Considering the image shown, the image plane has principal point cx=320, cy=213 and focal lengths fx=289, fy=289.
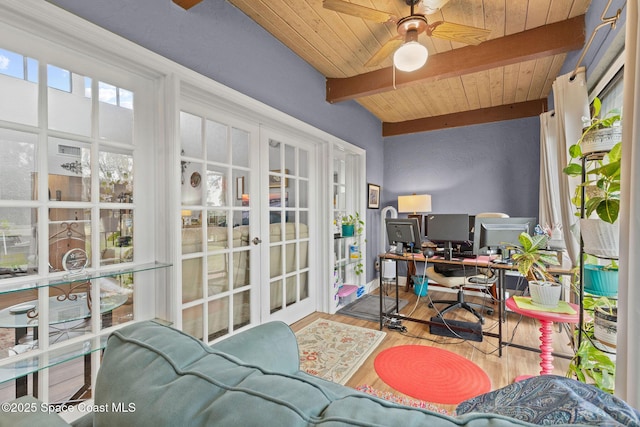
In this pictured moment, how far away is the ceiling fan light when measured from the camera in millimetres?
1926

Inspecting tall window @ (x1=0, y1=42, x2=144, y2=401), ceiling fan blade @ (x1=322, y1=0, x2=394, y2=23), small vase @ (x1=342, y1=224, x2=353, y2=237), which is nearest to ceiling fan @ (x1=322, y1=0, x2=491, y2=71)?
ceiling fan blade @ (x1=322, y1=0, x2=394, y2=23)

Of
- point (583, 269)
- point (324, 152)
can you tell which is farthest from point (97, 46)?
point (583, 269)

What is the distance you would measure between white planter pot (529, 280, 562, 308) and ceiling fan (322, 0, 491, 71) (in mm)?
1675

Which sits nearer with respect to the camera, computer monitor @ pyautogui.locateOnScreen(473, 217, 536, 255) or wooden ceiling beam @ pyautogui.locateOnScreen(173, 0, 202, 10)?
wooden ceiling beam @ pyautogui.locateOnScreen(173, 0, 202, 10)

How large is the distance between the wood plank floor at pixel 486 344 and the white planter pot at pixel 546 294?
63cm

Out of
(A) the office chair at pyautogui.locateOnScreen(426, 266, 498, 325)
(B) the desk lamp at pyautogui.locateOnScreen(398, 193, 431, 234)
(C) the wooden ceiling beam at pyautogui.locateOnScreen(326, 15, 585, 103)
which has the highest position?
(C) the wooden ceiling beam at pyautogui.locateOnScreen(326, 15, 585, 103)

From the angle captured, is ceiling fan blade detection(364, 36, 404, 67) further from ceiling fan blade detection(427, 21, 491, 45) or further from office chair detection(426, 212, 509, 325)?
office chair detection(426, 212, 509, 325)

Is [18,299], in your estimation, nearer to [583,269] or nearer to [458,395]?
[458,395]

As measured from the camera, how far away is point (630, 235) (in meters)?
0.92

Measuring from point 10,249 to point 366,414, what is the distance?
1.74 meters

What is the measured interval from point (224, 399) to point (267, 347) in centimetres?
53

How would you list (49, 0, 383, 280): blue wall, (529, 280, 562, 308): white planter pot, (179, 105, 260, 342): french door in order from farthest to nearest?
1. (179, 105, 260, 342): french door
2. (529, 280, 562, 308): white planter pot
3. (49, 0, 383, 280): blue wall

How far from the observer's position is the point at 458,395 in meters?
1.91

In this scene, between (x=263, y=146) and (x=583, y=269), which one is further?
(x=263, y=146)
